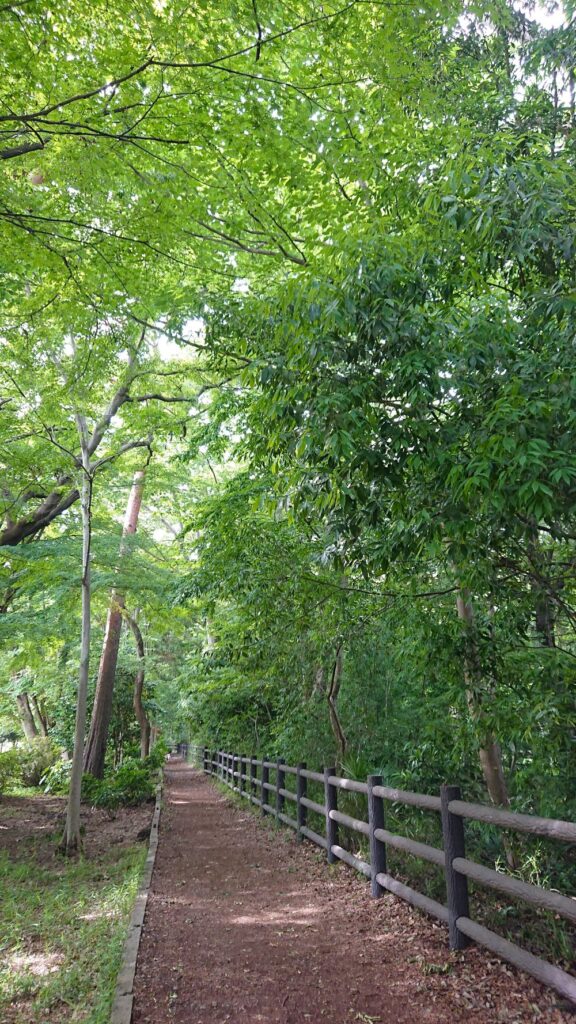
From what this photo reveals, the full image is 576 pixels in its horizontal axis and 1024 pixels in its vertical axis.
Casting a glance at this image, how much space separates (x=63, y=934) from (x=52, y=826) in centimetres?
697

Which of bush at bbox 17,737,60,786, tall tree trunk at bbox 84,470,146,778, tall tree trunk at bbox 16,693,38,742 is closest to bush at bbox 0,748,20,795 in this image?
bush at bbox 17,737,60,786

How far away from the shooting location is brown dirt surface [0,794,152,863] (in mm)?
10016

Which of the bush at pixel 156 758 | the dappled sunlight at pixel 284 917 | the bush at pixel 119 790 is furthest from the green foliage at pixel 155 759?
the dappled sunlight at pixel 284 917

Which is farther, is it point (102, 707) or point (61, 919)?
point (102, 707)

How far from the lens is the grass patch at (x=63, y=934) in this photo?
4004 millimetres

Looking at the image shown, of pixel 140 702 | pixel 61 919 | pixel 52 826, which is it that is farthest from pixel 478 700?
pixel 140 702

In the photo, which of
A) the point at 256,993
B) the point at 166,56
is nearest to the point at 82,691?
the point at 256,993

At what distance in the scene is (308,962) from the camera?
445 cm

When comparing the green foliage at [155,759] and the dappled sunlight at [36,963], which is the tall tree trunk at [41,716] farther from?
the dappled sunlight at [36,963]

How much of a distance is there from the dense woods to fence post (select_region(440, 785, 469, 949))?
0.80 m

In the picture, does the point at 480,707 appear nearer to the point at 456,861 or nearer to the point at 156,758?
the point at 456,861

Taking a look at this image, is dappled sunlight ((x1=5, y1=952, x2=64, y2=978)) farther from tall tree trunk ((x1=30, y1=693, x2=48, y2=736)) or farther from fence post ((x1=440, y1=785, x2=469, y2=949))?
tall tree trunk ((x1=30, y1=693, x2=48, y2=736))

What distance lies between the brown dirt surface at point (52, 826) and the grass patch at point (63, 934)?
2.66ft

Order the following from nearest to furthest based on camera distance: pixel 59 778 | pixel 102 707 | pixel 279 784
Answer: pixel 279 784, pixel 102 707, pixel 59 778
